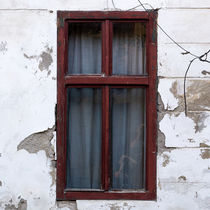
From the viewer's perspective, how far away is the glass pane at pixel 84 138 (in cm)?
380

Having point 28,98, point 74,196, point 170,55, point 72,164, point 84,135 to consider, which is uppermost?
point 170,55

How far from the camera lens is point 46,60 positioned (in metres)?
3.78

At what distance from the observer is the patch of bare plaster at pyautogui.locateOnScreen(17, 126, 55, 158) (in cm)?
374

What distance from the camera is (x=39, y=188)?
3.74m

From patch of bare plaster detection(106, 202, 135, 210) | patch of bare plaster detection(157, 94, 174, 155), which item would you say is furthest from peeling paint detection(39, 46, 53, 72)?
patch of bare plaster detection(106, 202, 135, 210)

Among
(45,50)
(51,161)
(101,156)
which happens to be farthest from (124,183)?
(45,50)

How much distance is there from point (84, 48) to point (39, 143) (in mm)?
896

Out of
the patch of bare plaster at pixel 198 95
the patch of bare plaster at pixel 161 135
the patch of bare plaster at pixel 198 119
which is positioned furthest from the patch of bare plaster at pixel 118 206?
the patch of bare plaster at pixel 198 95

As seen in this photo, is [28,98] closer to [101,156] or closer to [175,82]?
[101,156]

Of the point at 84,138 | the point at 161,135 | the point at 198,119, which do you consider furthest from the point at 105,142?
the point at 198,119

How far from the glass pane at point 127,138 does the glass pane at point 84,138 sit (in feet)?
0.43

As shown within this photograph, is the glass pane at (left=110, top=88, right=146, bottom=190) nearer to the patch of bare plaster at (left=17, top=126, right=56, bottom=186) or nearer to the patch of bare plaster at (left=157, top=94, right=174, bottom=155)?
the patch of bare plaster at (left=157, top=94, right=174, bottom=155)

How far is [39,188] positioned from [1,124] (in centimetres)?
62

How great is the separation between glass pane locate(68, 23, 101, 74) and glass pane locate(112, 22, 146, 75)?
0.15m
